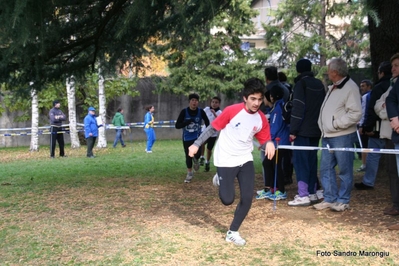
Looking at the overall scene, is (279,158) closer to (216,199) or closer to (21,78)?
(216,199)

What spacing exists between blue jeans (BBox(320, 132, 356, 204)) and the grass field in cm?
30

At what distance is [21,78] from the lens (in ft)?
30.7

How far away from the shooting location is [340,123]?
7094 mm

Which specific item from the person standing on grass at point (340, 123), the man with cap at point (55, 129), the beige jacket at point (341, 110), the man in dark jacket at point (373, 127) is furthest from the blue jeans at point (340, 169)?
the man with cap at point (55, 129)

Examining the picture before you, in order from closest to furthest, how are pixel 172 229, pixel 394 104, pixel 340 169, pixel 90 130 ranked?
pixel 394 104 < pixel 172 229 < pixel 340 169 < pixel 90 130

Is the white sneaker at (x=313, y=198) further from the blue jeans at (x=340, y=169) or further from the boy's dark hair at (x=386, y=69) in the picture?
the boy's dark hair at (x=386, y=69)

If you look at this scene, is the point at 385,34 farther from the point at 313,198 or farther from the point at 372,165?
the point at 313,198

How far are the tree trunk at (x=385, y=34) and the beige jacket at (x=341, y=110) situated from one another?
2.01 metres

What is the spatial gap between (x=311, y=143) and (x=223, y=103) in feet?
73.0

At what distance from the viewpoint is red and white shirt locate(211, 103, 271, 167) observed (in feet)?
20.2

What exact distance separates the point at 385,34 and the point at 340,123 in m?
3.07

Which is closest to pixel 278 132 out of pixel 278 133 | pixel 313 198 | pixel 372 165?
pixel 278 133

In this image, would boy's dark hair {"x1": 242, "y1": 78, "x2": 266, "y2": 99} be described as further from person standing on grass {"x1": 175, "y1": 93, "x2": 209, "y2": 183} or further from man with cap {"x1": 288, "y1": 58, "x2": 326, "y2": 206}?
person standing on grass {"x1": 175, "y1": 93, "x2": 209, "y2": 183}

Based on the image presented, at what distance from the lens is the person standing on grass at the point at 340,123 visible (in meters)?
7.12
